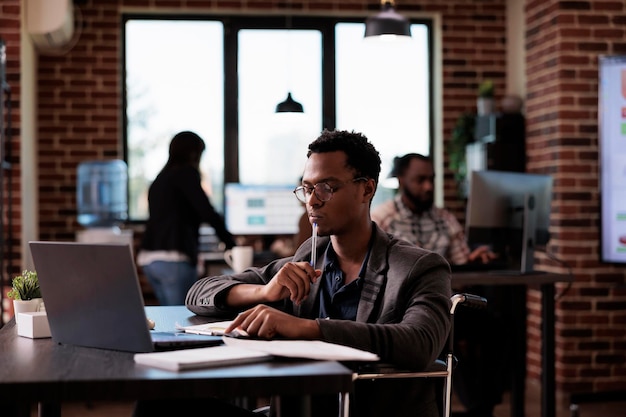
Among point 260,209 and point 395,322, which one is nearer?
point 395,322

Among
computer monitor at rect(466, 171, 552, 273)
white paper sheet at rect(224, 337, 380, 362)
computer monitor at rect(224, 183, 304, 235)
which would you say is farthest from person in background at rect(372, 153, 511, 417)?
white paper sheet at rect(224, 337, 380, 362)

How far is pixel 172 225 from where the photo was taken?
460 centimetres

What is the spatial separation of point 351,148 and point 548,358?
193 cm

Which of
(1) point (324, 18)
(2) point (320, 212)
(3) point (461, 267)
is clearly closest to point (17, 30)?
(1) point (324, 18)

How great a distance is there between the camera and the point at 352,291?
224 cm

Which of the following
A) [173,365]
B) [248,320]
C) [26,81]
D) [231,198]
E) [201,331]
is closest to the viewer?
[173,365]

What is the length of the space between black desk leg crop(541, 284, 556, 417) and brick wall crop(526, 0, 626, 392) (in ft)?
3.70

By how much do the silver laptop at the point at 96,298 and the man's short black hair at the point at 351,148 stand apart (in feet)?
2.02

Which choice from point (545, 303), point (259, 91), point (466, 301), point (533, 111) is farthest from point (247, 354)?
point (259, 91)

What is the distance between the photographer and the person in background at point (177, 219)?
179 inches

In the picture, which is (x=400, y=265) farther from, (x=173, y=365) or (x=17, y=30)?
(x=17, y=30)

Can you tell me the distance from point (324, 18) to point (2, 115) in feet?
8.37

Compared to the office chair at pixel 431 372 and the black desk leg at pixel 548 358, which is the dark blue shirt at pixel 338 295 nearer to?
the office chair at pixel 431 372

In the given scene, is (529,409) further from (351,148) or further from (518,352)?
(351,148)
